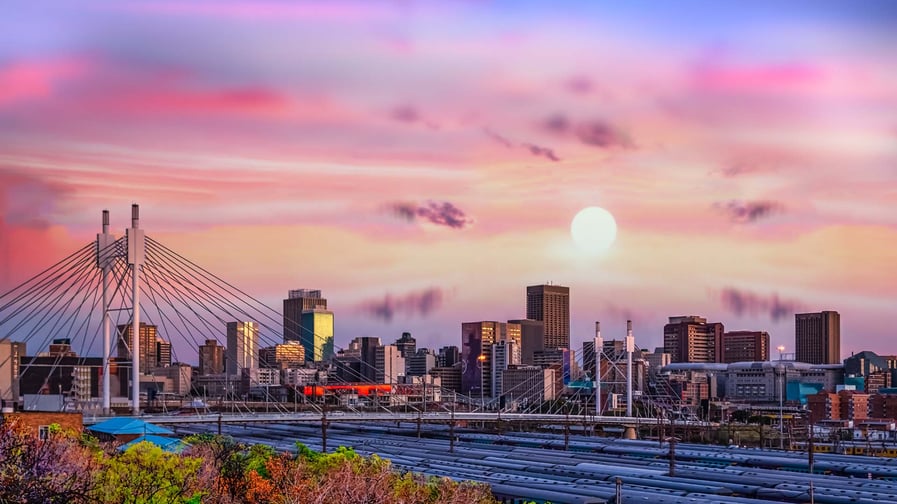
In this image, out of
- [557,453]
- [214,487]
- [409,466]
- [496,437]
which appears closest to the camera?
[214,487]

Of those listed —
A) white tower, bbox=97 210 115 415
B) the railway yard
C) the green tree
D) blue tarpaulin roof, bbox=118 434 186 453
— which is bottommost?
the railway yard

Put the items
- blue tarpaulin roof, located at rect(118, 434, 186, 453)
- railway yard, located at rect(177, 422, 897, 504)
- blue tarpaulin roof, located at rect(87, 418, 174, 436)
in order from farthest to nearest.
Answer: blue tarpaulin roof, located at rect(87, 418, 174, 436), blue tarpaulin roof, located at rect(118, 434, 186, 453), railway yard, located at rect(177, 422, 897, 504)

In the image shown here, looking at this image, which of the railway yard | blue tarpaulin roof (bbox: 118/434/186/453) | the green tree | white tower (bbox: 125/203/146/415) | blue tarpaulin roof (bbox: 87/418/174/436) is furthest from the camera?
white tower (bbox: 125/203/146/415)

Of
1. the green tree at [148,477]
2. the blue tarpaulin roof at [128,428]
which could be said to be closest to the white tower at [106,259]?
the blue tarpaulin roof at [128,428]

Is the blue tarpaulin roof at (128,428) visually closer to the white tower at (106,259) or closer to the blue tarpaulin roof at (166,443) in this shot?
the blue tarpaulin roof at (166,443)

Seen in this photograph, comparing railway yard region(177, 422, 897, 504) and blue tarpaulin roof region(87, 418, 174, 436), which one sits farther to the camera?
blue tarpaulin roof region(87, 418, 174, 436)

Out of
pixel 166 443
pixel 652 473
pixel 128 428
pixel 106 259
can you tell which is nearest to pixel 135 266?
pixel 106 259

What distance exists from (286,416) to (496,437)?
74.3 feet

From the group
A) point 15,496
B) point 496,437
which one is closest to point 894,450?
point 496,437

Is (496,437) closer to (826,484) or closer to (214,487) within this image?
(826,484)

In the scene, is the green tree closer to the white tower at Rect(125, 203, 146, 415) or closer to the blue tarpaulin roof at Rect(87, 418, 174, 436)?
the blue tarpaulin roof at Rect(87, 418, 174, 436)

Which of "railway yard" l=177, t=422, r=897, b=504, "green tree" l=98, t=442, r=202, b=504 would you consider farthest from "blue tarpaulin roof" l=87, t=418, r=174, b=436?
"green tree" l=98, t=442, r=202, b=504

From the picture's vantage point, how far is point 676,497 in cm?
4731

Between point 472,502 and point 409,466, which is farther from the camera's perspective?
Answer: point 409,466
